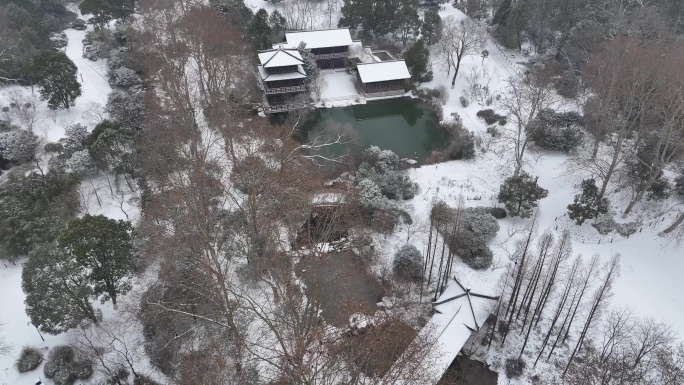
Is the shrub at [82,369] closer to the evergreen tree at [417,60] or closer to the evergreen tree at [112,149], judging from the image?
the evergreen tree at [112,149]

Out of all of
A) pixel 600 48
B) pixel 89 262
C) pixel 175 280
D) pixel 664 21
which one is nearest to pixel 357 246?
pixel 175 280

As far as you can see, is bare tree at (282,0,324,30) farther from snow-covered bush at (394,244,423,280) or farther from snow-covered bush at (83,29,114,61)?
snow-covered bush at (394,244,423,280)

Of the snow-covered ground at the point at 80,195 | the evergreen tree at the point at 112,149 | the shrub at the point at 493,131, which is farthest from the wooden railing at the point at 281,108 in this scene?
the shrub at the point at 493,131

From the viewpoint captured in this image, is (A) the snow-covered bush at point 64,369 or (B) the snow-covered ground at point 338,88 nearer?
(A) the snow-covered bush at point 64,369

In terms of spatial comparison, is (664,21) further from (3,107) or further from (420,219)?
(3,107)

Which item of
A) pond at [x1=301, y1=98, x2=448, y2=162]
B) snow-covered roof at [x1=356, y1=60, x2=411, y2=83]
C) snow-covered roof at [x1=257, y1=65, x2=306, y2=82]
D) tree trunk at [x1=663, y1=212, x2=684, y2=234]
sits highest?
snow-covered roof at [x1=257, y1=65, x2=306, y2=82]

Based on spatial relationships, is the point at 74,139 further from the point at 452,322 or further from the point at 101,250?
the point at 452,322

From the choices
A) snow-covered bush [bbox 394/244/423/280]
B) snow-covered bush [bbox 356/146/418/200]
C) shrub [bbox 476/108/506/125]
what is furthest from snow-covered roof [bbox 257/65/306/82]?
snow-covered bush [bbox 394/244/423/280]
